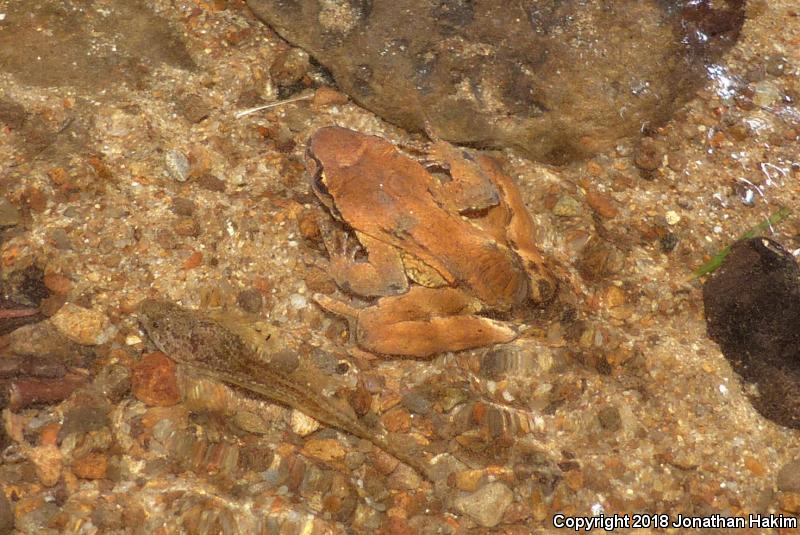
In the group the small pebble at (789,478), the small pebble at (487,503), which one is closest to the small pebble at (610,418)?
the small pebble at (487,503)

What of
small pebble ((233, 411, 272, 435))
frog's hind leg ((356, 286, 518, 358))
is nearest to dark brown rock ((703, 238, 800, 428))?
frog's hind leg ((356, 286, 518, 358))

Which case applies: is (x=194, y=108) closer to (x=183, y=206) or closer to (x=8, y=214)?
(x=183, y=206)

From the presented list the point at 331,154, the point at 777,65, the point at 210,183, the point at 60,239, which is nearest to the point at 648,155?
the point at 777,65

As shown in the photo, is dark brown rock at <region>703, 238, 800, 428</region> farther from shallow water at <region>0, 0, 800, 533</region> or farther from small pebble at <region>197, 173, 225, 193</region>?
small pebble at <region>197, 173, 225, 193</region>

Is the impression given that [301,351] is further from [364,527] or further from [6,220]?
[6,220]

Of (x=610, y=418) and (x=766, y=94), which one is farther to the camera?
(x=766, y=94)

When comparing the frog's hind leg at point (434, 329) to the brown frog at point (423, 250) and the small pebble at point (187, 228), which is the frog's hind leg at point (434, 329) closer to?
the brown frog at point (423, 250)
